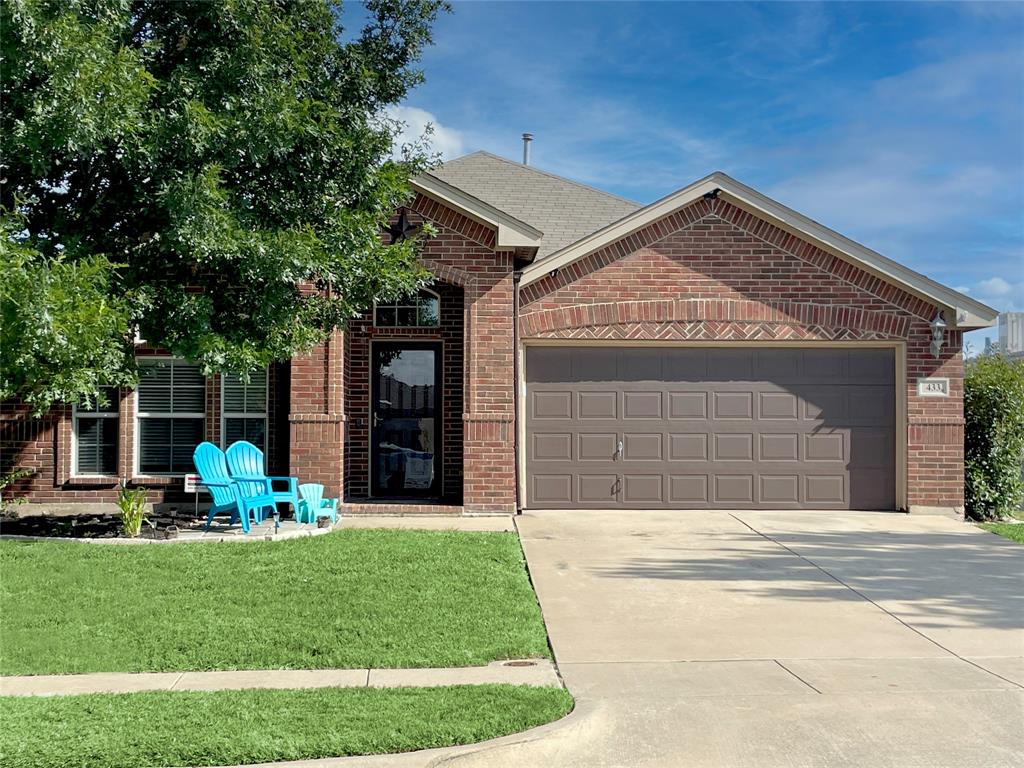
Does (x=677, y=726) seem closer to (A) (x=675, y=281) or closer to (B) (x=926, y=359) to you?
(A) (x=675, y=281)

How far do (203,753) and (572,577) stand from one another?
16.4ft

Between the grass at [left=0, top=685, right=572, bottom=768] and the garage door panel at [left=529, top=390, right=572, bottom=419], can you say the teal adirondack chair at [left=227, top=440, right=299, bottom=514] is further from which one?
the grass at [left=0, top=685, right=572, bottom=768]

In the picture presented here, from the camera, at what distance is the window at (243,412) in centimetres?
1349

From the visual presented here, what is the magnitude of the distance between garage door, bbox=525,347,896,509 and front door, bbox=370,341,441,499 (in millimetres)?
1538

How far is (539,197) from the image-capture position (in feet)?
59.4

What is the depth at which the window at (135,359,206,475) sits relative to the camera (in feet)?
44.4

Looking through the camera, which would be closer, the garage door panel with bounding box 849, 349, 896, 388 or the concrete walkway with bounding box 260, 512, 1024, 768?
the concrete walkway with bounding box 260, 512, 1024, 768

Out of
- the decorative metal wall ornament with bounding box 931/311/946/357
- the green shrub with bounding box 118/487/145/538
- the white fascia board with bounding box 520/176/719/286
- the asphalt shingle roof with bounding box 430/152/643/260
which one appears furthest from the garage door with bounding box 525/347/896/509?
the green shrub with bounding box 118/487/145/538

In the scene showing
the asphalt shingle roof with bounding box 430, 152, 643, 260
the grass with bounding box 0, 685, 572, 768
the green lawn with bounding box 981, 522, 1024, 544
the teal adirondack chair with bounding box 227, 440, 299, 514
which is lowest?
the grass with bounding box 0, 685, 572, 768

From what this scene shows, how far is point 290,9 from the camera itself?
32.3 feet

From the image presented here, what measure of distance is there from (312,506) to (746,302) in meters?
7.08

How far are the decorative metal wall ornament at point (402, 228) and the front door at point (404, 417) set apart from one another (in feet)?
6.35

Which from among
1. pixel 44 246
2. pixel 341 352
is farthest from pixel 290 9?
pixel 341 352

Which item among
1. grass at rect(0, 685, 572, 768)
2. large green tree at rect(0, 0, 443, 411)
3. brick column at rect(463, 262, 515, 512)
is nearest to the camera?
grass at rect(0, 685, 572, 768)
